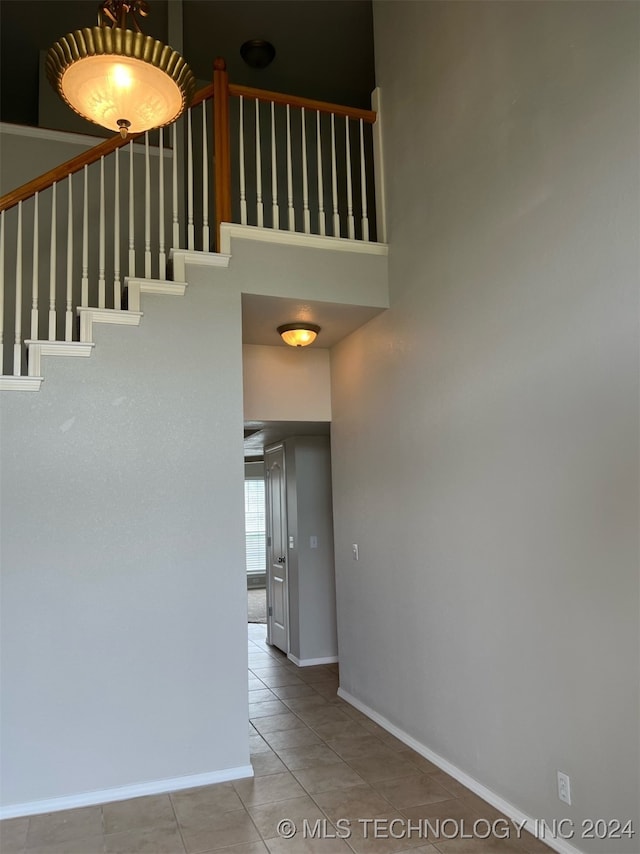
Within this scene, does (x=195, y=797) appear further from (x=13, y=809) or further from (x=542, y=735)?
(x=542, y=735)

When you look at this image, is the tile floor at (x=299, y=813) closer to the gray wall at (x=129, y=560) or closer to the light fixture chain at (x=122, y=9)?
the gray wall at (x=129, y=560)

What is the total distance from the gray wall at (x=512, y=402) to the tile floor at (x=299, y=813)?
213 mm

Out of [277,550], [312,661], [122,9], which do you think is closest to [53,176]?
[122,9]

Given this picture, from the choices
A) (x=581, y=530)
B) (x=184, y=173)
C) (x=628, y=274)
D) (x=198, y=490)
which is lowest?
(x=581, y=530)

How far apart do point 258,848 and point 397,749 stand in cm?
126

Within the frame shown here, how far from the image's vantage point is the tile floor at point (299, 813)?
2.77m

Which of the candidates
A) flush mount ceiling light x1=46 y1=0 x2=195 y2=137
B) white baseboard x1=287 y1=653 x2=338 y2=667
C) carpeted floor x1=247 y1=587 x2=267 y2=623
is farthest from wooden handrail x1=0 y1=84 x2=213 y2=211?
carpeted floor x1=247 y1=587 x2=267 y2=623

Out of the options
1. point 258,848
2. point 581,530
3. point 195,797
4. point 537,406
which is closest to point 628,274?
point 537,406

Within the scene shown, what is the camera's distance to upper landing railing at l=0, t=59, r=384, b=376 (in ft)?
11.7

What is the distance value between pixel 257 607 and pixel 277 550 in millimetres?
3267

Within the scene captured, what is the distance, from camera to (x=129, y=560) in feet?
11.2

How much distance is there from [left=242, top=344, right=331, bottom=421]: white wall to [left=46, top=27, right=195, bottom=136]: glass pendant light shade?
2.84m

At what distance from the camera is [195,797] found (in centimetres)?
326

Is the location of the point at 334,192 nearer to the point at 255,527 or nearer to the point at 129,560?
the point at 129,560
